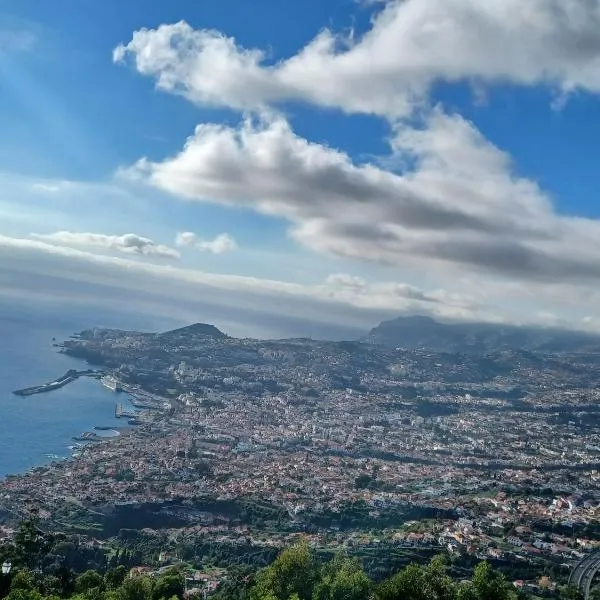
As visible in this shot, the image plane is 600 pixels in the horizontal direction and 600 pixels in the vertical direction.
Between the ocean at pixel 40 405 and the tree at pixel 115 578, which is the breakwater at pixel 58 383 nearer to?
the ocean at pixel 40 405

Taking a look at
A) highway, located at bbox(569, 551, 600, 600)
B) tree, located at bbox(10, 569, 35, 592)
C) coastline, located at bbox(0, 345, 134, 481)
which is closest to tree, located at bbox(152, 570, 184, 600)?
tree, located at bbox(10, 569, 35, 592)

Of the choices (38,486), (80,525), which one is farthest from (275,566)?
(38,486)

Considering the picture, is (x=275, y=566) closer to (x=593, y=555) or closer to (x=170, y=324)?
(x=593, y=555)

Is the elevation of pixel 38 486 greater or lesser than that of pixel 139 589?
lesser

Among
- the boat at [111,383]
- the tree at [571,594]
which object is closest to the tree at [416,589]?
the tree at [571,594]

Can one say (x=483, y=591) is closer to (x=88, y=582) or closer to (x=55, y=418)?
(x=88, y=582)

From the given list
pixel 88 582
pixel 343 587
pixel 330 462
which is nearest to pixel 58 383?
pixel 330 462
